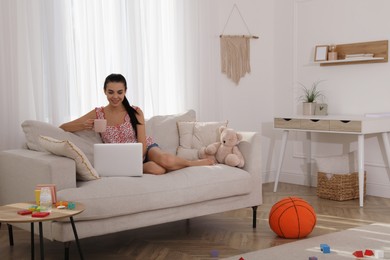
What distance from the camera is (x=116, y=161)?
3918 millimetres

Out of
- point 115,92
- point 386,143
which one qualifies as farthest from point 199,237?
point 386,143

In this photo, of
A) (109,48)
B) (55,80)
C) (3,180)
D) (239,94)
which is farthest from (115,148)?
(239,94)

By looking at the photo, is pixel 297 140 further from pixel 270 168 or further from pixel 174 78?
pixel 174 78

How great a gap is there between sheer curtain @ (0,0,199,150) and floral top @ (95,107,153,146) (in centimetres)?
65

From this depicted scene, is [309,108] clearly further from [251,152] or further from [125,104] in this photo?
[125,104]

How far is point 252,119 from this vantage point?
6.41 m

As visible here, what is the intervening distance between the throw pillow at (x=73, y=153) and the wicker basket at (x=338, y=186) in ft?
8.04

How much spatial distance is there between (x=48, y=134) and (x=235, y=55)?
2.59 meters

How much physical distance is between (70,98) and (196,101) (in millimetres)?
1334

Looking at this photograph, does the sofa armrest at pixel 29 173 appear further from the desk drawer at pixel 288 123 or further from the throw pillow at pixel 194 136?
the desk drawer at pixel 288 123

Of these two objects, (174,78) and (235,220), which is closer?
(235,220)

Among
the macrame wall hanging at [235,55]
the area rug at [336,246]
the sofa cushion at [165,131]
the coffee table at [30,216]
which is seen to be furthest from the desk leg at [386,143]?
the coffee table at [30,216]

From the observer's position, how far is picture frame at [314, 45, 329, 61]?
584 cm

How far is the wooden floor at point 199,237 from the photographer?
12.4 feet
